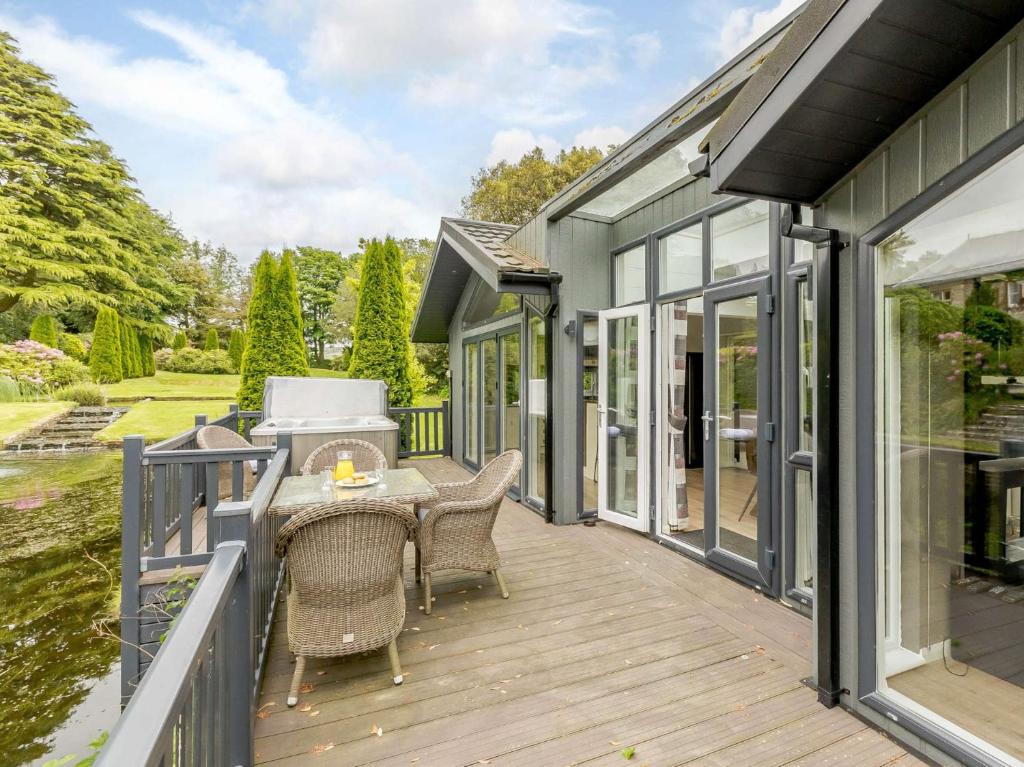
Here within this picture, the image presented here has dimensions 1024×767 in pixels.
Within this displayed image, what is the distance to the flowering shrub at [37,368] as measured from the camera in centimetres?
1348

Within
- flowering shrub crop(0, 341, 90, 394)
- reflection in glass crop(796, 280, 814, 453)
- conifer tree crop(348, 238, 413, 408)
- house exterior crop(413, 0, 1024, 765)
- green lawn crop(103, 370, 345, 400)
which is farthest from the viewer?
green lawn crop(103, 370, 345, 400)

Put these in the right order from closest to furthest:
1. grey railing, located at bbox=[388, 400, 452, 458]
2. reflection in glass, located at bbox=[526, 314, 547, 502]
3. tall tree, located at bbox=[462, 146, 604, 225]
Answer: reflection in glass, located at bbox=[526, 314, 547, 502], grey railing, located at bbox=[388, 400, 452, 458], tall tree, located at bbox=[462, 146, 604, 225]

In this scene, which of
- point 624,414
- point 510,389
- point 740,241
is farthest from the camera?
point 510,389

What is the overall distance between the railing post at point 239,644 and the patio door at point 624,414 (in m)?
3.48

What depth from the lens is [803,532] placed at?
3.18 m

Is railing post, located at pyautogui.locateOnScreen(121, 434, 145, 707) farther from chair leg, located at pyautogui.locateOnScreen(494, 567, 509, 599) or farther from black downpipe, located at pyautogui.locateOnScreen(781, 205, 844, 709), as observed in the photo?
black downpipe, located at pyautogui.locateOnScreen(781, 205, 844, 709)

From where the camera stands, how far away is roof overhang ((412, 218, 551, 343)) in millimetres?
4848

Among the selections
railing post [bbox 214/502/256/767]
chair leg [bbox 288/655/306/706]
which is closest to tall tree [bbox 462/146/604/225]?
chair leg [bbox 288/655/306/706]

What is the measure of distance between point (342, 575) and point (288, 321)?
9.14 meters

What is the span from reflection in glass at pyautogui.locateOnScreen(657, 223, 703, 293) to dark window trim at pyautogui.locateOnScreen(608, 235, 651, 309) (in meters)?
0.12

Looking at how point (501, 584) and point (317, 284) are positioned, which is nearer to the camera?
point (501, 584)

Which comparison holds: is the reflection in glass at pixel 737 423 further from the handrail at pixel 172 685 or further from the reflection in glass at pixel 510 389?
the handrail at pixel 172 685

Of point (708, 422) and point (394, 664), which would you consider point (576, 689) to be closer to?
point (394, 664)

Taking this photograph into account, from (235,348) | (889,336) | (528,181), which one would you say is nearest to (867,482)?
(889,336)
